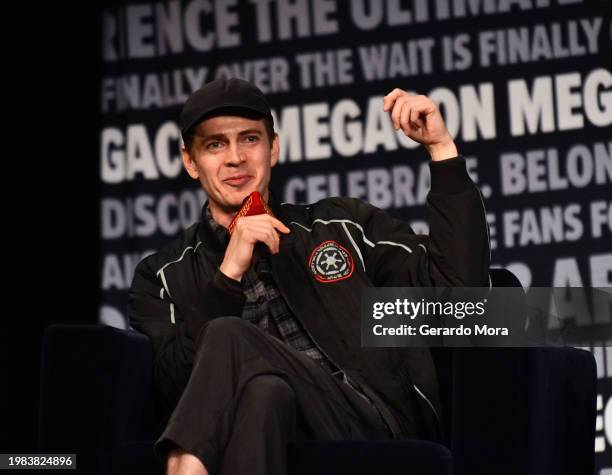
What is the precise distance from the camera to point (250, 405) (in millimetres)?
1850

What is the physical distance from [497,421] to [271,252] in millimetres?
542

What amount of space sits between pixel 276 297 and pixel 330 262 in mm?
139

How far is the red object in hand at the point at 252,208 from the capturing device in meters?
2.31

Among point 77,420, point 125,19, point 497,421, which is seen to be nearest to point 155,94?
point 125,19

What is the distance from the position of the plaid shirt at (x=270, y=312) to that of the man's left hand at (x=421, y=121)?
0.40 metres

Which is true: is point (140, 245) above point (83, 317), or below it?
above

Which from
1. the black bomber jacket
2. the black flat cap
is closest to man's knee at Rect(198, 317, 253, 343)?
the black bomber jacket

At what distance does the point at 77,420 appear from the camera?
215 cm

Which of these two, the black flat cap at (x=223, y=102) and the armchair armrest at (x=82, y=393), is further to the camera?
the black flat cap at (x=223, y=102)

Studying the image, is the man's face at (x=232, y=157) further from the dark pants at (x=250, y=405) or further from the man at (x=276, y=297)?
the dark pants at (x=250, y=405)

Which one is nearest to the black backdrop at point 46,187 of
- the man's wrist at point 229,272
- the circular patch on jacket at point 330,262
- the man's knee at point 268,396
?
the circular patch on jacket at point 330,262

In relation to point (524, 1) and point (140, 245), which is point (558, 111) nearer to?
point (524, 1)

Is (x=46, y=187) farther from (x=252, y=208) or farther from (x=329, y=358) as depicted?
(x=329, y=358)

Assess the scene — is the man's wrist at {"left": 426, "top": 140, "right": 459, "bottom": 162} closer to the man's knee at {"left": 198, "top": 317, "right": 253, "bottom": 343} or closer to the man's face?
the man's face
